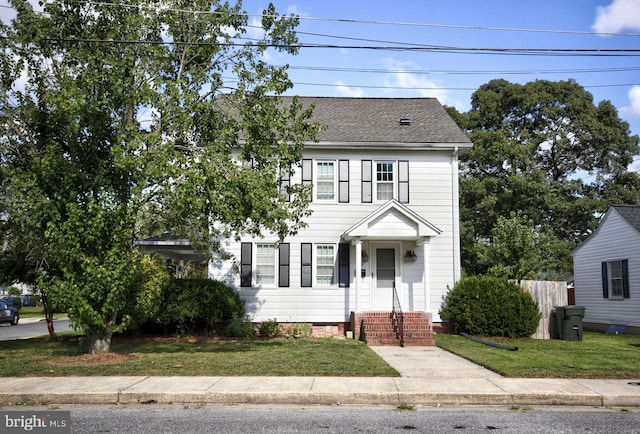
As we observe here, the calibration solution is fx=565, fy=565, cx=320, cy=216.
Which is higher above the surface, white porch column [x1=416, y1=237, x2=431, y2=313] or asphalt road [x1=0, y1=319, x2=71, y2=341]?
white porch column [x1=416, y1=237, x2=431, y2=313]

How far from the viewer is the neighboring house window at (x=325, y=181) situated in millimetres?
19188

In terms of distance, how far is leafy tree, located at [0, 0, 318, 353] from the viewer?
37.8 ft

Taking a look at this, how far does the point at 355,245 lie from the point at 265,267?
10.1ft

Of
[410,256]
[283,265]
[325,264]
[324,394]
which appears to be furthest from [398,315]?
[324,394]

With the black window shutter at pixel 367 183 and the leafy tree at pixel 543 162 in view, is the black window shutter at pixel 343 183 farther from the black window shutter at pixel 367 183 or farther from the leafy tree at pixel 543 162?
the leafy tree at pixel 543 162

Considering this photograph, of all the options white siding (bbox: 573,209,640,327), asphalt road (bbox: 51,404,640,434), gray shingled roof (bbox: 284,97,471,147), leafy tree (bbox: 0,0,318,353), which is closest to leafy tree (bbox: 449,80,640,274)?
white siding (bbox: 573,209,640,327)

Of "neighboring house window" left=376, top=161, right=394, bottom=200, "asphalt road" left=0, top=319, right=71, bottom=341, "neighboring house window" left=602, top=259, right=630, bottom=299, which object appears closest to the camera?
"neighboring house window" left=376, top=161, right=394, bottom=200

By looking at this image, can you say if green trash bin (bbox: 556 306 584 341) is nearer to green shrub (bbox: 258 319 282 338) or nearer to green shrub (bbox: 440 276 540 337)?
green shrub (bbox: 440 276 540 337)

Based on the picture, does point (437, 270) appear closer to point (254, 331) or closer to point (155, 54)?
point (254, 331)

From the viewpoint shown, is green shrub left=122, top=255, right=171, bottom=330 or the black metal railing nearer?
green shrub left=122, top=255, right=171, bottom=330

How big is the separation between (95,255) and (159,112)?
353 cm

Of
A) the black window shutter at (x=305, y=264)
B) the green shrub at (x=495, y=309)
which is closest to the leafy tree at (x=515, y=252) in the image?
the green shrub at (x=495, y=309)

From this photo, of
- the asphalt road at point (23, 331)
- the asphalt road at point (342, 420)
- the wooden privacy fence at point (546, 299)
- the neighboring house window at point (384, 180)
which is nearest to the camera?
the asphalt road at point (342, 420)

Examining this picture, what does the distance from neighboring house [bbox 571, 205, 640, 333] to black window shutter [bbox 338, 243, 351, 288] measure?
1095cm
